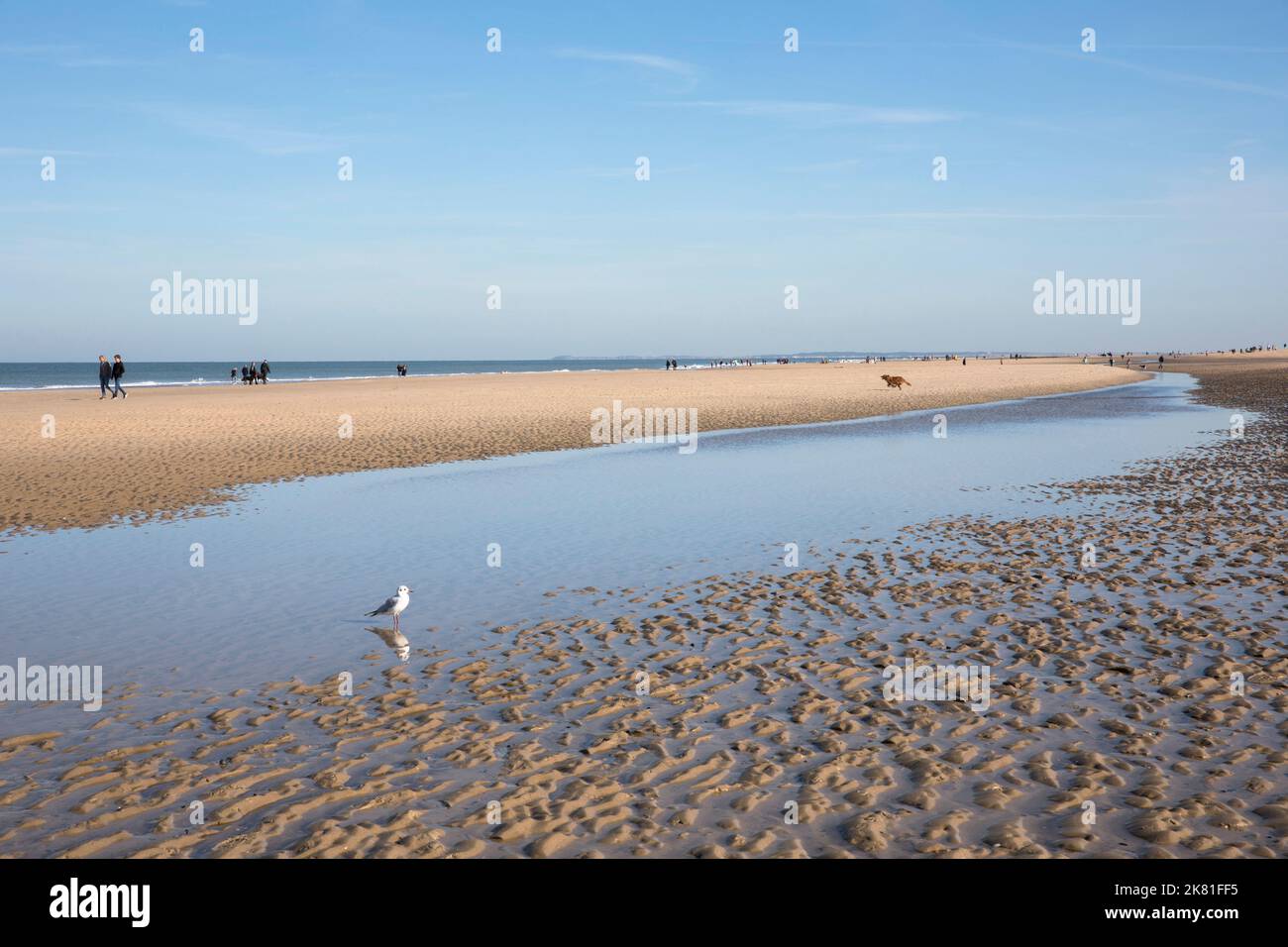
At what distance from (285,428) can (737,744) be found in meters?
36.6

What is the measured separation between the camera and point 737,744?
327 inches

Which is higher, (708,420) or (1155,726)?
(708,420)

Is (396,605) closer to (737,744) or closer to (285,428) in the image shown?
(737,744)

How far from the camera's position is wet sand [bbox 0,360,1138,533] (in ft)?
79.0

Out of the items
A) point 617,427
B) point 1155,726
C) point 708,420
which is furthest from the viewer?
point 708,420

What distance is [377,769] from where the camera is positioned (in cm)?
784

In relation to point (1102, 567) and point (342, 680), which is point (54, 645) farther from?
point (1102, 567)

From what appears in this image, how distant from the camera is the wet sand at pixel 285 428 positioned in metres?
24.1

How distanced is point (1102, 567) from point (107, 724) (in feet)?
46.1

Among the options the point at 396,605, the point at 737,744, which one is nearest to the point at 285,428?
the point at 396,605

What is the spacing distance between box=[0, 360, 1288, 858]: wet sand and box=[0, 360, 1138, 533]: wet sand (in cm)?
1354

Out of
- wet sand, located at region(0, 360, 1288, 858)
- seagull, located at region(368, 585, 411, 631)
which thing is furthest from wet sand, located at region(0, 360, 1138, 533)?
wet sand, located at region(0, 360, 1288, 858)

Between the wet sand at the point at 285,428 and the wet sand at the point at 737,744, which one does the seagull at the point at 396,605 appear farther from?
the wet sand at the point at 285,428
